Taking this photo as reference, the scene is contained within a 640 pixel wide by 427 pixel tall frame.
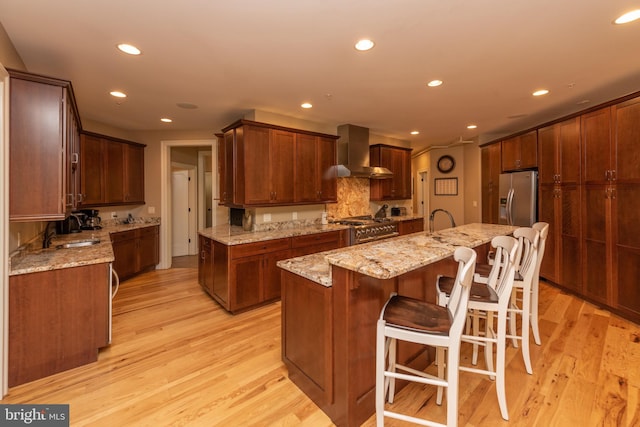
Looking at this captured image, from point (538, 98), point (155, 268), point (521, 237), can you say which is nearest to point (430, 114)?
point (538, 98)

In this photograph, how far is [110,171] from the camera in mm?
4359

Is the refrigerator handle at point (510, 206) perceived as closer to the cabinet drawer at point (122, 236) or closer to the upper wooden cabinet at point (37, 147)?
the upper wooden cabinet at point (37, 147)

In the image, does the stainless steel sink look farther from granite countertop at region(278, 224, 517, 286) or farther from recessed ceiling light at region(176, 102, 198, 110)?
granite countertop at region(278, 224, 517, 286)

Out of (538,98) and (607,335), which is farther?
(538,98)

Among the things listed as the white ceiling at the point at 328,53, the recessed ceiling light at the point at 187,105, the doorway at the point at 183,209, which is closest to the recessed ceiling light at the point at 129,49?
the white ceiling at the point at 328,53

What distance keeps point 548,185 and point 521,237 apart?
2.30 meters

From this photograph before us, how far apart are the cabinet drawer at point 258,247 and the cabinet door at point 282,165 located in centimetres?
61

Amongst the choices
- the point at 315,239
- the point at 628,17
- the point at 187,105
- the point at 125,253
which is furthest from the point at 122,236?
the point at 628,17

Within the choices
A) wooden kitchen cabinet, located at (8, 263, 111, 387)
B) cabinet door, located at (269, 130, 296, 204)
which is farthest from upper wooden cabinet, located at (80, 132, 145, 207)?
cabinet door, located at (269, 130, 296, 204)

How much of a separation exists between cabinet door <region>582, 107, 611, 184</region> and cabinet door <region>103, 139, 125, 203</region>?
21.0 ft

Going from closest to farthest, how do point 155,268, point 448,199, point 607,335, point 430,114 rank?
point 607,335 < point 430,114 < point 155,268 < point 448,199

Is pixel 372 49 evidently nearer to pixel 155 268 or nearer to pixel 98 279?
pixel 98 279

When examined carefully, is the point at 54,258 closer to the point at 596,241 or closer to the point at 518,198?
the point at 596,241

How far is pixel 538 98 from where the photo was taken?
353 centimetres
